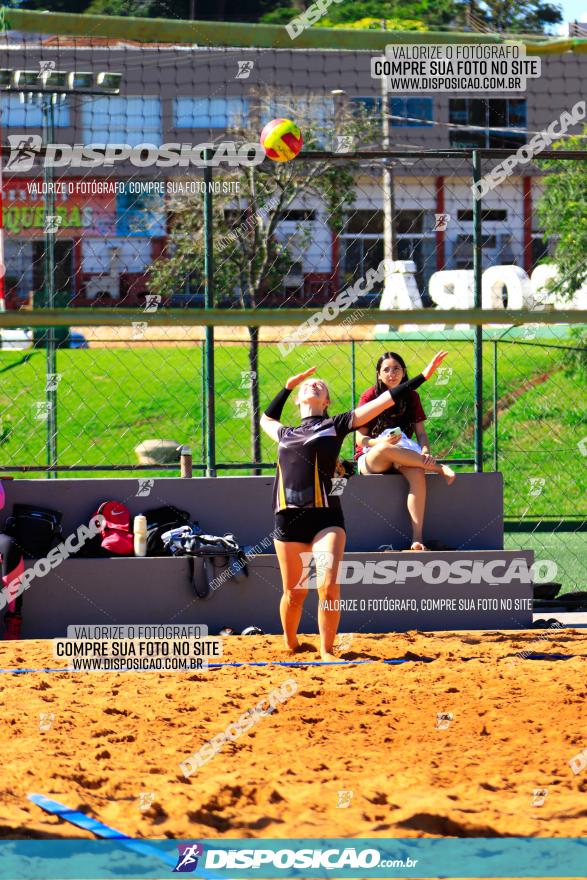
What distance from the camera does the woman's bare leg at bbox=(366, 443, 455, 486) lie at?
29.1 feet

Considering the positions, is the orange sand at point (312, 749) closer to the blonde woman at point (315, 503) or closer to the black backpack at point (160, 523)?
the blonde woman at point (315, 503)

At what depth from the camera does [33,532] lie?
8602mm

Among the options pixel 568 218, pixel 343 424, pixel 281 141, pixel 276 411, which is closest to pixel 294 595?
pixel 343 424

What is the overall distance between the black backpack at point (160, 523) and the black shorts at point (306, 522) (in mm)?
1519

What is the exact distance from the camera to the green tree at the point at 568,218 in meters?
17.7

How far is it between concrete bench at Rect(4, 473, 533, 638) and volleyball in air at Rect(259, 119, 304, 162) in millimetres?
2531

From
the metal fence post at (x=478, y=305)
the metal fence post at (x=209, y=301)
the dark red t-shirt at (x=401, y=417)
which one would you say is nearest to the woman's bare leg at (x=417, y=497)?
the dark red t-shirt at (x=401, y=417)

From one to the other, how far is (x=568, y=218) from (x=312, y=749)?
1452cm

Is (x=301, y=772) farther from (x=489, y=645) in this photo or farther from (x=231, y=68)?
(x=231, y=68)

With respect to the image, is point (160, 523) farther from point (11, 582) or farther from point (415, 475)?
point (415, 475)

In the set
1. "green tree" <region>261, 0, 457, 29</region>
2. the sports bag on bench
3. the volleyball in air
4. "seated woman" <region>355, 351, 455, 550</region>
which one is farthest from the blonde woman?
"green tree" <region>261, 0, 457, 29</region>

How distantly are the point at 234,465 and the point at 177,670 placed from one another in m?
2.68

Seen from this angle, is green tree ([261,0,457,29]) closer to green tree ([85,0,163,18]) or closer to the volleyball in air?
green tree ([85,0,163,18])

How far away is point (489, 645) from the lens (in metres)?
8.18
